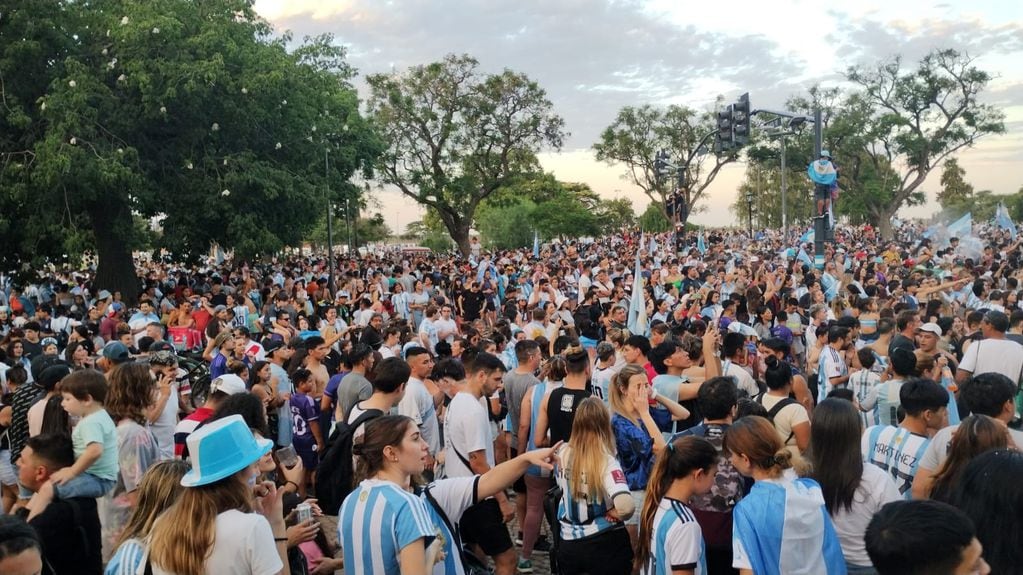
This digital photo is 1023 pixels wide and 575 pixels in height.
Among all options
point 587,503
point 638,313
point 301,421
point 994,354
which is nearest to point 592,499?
point 587,503

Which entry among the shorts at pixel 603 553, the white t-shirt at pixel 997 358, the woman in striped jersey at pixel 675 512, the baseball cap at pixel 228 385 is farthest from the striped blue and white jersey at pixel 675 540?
the white t-shirt at pixel 997 358

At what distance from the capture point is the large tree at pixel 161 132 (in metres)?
17.5

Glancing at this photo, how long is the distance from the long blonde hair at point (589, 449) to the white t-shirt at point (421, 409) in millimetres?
2098

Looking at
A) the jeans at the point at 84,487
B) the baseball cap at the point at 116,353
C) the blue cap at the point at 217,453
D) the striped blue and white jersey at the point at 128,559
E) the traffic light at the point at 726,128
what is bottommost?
the jeans at the point at 84,487

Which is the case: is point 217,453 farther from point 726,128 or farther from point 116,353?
point 726,128

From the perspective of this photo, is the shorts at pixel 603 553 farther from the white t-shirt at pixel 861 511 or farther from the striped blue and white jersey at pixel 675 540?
the white t-shirt at pixel 861 511

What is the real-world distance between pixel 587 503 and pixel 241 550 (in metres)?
1.80

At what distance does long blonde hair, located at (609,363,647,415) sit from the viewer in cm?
483

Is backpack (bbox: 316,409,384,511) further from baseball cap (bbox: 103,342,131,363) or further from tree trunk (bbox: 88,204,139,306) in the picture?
tree trunk (bbox: 88,204,139,306)

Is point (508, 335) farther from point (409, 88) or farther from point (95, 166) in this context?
point (409, 88)

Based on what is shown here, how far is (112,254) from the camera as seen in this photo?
2089cm

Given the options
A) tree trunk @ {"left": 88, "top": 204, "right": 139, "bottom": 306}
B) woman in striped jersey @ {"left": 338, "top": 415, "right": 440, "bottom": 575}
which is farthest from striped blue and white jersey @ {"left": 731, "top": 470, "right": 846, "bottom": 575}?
tree trunk @ {"left": 88, "top": 204, "right": 139, "bottom": 306}

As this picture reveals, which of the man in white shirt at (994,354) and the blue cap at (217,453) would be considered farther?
the man in white shirt at (994,354)

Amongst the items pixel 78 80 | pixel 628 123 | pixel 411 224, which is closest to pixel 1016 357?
pixel 78 80
